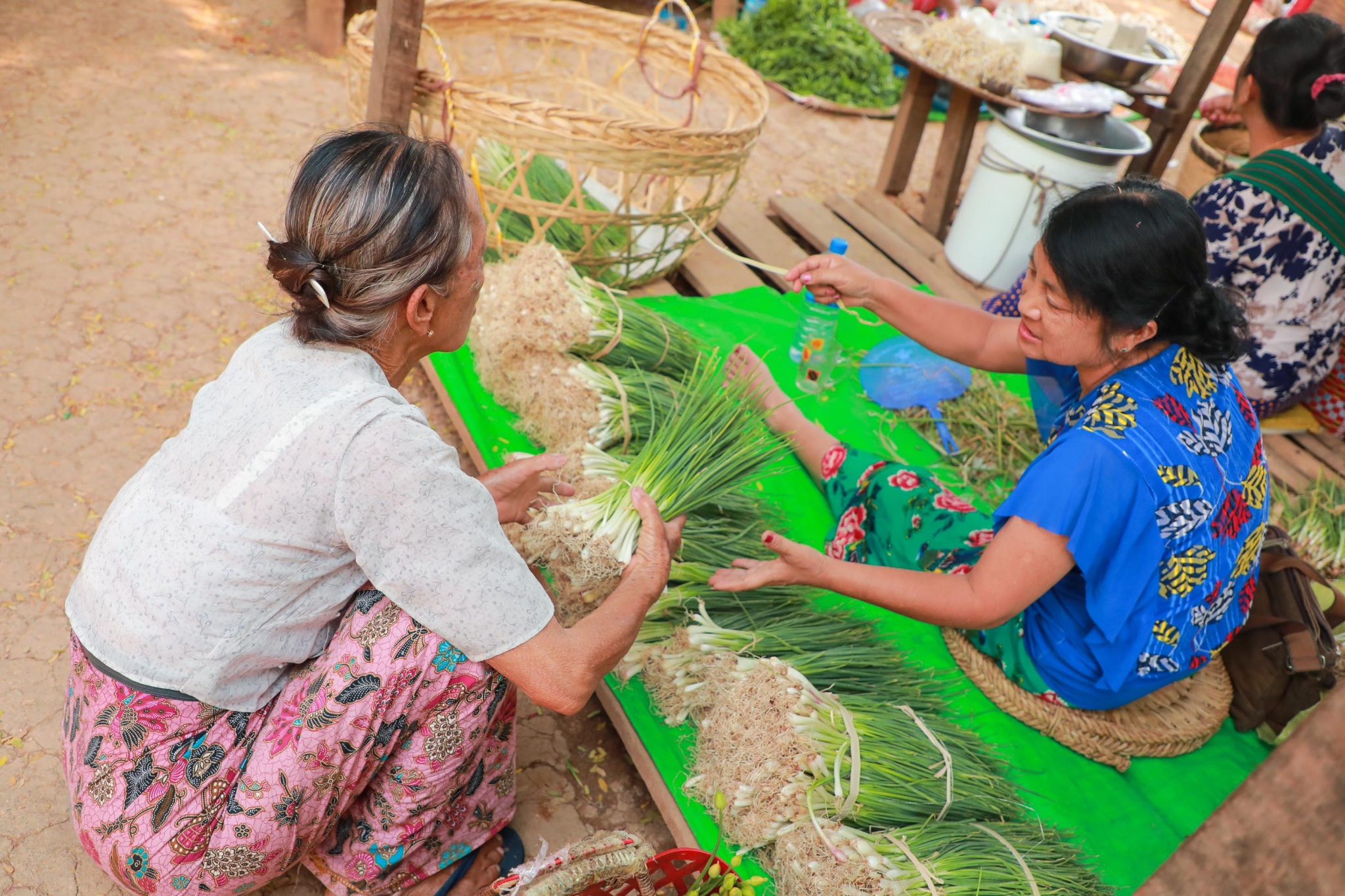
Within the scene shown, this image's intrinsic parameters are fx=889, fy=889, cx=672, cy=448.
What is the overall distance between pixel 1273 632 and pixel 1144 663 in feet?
1.72

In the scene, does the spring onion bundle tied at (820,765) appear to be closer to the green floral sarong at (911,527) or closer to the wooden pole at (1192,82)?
the green floral sarong at (911,527)

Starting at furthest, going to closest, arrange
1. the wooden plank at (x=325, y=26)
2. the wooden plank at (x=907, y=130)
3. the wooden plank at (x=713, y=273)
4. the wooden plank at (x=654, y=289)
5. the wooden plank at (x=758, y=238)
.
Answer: the wooden plank at (x=325, y=26) < the wooden plank at (x=907, y=130) < the wooden plank at (x=758, y=238) < the wooden plank at (x=713, y=273) < the wooden plank at (x=654, y=289)

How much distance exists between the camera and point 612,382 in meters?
2.62

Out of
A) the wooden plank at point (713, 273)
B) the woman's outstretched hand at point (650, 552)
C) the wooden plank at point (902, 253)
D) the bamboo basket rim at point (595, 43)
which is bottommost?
the wooden plank at point (713, 273)

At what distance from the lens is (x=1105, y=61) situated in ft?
14.5

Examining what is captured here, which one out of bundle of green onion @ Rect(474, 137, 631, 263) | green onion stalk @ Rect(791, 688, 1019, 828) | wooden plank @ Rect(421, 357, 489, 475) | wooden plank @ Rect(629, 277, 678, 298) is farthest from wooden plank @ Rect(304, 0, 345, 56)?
green onion stalk @ Rect(791, 688, 1019, 828)

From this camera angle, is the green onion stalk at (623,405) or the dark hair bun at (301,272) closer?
the dark hair bun at (301,272)

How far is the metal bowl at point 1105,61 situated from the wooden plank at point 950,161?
50cm

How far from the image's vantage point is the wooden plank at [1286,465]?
3.29m

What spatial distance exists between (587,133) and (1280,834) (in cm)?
262

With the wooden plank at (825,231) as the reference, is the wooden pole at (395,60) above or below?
above

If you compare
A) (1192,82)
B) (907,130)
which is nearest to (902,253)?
(907,130)

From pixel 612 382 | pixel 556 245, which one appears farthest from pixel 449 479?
pixel 556 245

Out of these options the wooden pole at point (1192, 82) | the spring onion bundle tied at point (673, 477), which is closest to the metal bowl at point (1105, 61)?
the wooden pole at point (1192, 82)
